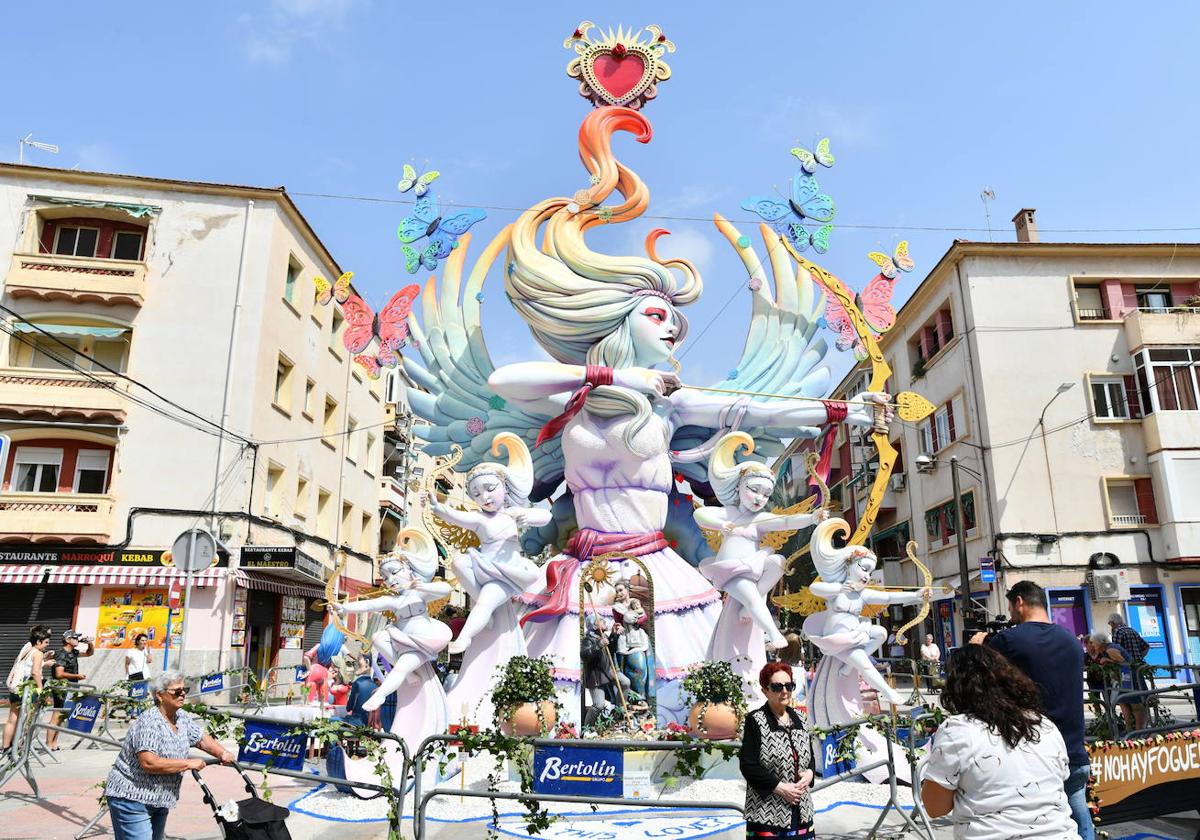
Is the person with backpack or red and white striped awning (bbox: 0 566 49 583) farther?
red and white striped awning (bbox: 0 566 49 583)

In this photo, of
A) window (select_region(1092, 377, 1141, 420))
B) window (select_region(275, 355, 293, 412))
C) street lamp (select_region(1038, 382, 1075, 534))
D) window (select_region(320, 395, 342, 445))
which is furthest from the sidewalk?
window (select_region(1092, 377, 1141, 420))

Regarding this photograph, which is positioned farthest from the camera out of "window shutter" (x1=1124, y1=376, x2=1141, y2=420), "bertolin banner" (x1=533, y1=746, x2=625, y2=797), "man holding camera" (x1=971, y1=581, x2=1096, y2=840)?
"window shutter" (x1=1124, y1=376, x2=1141, y2=420)

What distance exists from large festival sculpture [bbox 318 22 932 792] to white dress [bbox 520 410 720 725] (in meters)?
0.02

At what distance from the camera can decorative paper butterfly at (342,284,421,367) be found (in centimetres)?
1153

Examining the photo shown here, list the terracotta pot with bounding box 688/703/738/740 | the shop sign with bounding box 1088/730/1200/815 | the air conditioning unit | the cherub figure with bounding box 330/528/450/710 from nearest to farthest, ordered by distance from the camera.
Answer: the shop sign with bounding box 1088/730/1200/815
the terracotta pot with bounding box 688/703/738/740
the cherub figure with bounding box 330/528/450/710
the air conditioning unit

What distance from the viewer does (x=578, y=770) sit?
212 inches

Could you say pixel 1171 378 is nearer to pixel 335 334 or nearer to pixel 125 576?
pixel 335 334

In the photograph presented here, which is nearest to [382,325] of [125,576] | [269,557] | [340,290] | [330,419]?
[340,290]

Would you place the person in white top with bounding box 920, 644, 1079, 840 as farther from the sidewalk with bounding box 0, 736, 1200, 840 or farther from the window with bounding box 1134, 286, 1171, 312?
the window with bounding box 1134, 286, 1171, 312

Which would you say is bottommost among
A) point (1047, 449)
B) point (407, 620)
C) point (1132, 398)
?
point (407, 620)

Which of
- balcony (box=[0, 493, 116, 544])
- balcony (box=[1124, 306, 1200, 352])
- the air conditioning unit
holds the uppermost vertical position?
balcony (box=[1124, 306, 1200, 352])

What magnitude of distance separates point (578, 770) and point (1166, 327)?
25.3 m

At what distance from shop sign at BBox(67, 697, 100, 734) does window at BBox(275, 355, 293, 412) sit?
15930 millimetres

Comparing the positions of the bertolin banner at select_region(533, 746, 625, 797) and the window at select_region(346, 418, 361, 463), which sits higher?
the window at select_region(346, 418, 361, 463)
